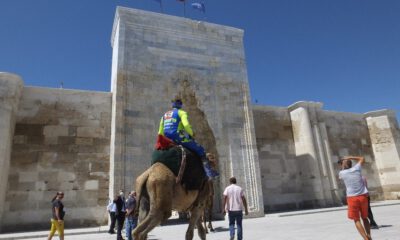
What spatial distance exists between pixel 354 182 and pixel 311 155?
35.9 feet

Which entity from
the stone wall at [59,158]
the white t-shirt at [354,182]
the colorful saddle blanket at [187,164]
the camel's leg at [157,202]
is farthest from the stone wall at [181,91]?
the white t-shirt at [354,182]

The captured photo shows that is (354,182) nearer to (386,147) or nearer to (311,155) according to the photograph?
(311,155)

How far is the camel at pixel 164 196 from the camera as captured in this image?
3.61 meters

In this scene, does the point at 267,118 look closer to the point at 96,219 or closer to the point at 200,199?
the point at 96,219

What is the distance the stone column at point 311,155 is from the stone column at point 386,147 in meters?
4.87

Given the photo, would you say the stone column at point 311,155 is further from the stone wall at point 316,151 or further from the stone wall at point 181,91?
the stone wall at point 181,91

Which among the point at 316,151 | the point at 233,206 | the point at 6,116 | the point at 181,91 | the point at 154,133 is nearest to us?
the point at 233,206

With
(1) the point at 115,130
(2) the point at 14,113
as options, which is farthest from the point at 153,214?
(2) the point at 14,113

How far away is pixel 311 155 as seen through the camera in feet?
50.5

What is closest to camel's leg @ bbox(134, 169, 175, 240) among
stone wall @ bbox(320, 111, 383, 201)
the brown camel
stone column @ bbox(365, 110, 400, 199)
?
Answer: the brown camel

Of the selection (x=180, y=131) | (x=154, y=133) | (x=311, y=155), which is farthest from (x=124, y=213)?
(x=311, y=155)

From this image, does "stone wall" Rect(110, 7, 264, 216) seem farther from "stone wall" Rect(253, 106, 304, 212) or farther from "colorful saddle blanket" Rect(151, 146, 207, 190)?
"colorful saddle blanket" Rect(151, 146, 207, 190)

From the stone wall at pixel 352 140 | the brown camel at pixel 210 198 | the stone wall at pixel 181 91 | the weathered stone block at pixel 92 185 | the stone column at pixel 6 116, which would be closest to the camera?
the brown camel at pixel 210 198

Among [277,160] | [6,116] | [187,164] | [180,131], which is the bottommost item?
[187,164]
